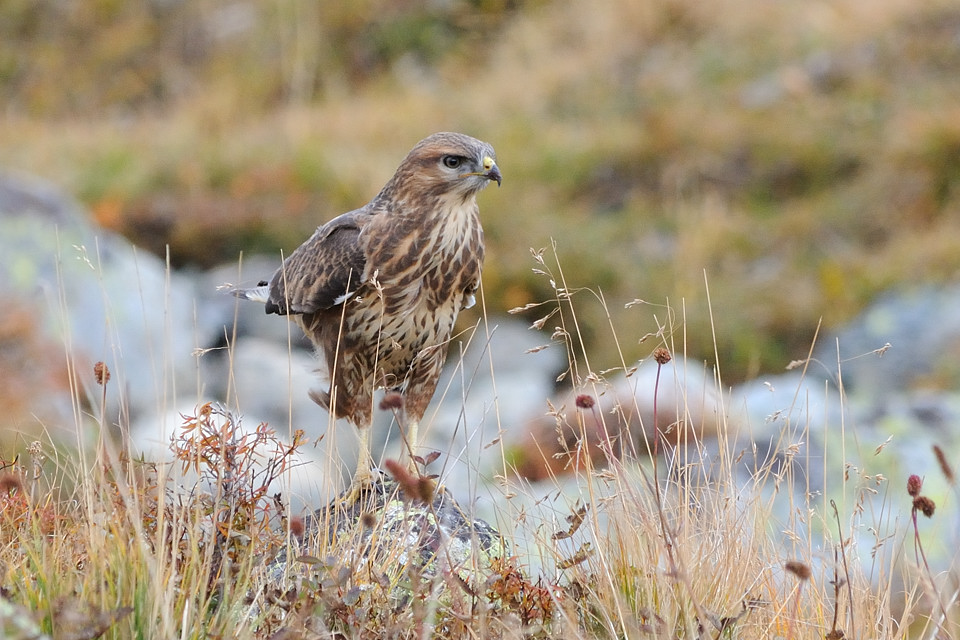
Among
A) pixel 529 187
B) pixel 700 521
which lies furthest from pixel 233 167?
pixel 700 521

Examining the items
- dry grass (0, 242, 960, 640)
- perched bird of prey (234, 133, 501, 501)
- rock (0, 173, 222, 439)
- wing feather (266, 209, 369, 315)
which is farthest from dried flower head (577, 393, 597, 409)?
rock (0, 173, 222, 439)

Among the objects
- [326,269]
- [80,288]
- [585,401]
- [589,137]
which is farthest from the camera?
[589,137]

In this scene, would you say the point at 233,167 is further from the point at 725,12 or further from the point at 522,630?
the point at 522,630

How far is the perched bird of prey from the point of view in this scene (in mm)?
4199

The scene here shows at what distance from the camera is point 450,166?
13.9 feet

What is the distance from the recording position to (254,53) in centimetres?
1766

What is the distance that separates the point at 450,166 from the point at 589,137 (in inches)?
386

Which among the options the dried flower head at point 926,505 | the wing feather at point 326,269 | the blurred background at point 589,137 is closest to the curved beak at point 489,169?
the wing feather at point 326,269

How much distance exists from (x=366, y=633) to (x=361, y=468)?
1271 mm

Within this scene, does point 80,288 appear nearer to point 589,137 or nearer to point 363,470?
point 363,470

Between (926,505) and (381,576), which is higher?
(381,576)

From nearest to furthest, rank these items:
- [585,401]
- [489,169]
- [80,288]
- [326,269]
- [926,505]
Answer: [926,505] → [585,401] → [489,169] → [326,269] → [80,288]

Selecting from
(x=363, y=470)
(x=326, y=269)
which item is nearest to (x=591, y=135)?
(x=326, y=269)

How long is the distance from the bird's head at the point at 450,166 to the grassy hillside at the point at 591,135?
227 inches
